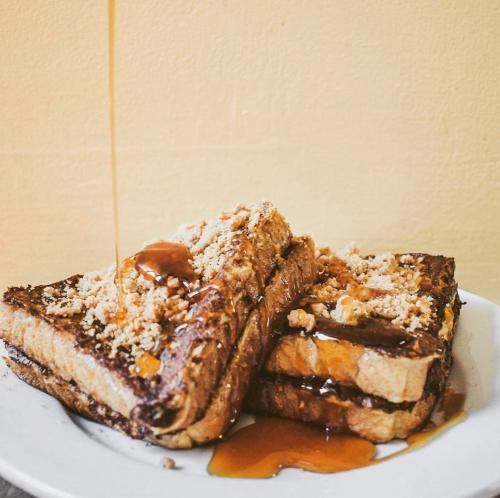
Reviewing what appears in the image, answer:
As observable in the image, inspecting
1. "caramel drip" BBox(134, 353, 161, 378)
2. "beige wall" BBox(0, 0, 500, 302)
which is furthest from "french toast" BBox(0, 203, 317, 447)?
"beige wall" BBox(0, 0, 500, 302)

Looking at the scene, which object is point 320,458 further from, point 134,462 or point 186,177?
point 186,177

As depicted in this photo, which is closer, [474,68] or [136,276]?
[136,276]

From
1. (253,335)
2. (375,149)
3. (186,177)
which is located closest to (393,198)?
(375,149)

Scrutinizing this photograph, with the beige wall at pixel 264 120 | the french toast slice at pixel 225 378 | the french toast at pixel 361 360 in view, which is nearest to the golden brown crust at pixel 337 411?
the french toast at pixel 361 360

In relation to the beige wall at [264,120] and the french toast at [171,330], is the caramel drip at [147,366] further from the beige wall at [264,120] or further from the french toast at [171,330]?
the beige wall at [264,120]

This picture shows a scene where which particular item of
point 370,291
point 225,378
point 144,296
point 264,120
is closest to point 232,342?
point 225,378

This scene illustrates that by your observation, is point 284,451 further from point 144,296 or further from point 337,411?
point 144,296
